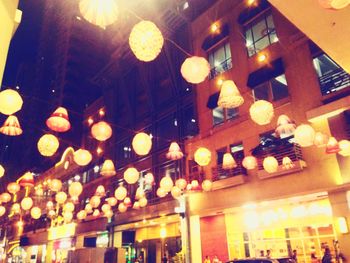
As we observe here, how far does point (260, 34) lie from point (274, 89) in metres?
4.03

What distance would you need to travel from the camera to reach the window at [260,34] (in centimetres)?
Answer: 1716

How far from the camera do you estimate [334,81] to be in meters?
13.7

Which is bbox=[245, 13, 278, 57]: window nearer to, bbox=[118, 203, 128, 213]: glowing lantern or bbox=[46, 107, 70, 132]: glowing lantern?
bbox=[46, 107, 70, 132]: glowing lantern

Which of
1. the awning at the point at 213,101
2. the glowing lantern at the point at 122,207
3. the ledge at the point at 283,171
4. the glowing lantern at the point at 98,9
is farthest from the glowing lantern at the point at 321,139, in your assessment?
the glowing lantern at the point at 122,207

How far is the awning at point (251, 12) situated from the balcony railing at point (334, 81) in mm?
6361

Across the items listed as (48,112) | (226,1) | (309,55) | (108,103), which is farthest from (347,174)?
(48,112)

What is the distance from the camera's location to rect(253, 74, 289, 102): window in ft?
52.7

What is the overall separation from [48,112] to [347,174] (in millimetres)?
32441

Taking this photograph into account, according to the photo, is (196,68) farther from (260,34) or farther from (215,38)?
(215,38)

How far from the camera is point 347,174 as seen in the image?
40.3ft

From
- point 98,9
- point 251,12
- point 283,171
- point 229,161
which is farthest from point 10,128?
point 251,12

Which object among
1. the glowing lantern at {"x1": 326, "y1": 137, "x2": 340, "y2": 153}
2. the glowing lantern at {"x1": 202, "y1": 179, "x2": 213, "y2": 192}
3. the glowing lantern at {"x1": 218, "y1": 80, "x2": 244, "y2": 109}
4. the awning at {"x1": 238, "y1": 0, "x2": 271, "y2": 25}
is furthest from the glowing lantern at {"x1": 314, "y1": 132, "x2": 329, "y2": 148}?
the awning at {"x1": 238, "y1": 0, "x2": 271, "y2": 25}

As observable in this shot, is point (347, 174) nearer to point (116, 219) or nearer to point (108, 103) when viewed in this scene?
point (116, 219)

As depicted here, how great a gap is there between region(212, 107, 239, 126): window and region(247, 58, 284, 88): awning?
2198 millimetres
